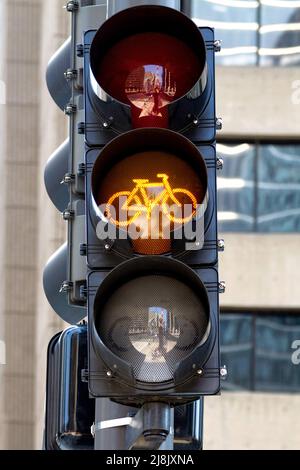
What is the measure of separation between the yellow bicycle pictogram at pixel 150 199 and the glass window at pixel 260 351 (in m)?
22.2

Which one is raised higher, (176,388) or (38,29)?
(38,29)

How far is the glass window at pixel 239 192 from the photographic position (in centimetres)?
2806

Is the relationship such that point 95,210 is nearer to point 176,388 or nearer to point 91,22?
point 176,388

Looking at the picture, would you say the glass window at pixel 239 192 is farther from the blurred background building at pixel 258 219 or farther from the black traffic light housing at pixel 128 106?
the black traffic light housing at pixel 128 106

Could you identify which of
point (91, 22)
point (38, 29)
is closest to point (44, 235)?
point (38, 29)

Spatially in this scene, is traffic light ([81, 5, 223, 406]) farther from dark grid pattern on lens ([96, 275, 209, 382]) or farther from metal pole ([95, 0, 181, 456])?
metal pole ([95, 0, 181, 456])

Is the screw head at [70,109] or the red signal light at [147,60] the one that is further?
the screw head at [70,109]

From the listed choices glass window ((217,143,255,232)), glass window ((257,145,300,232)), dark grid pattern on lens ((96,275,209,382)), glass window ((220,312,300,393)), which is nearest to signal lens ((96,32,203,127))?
dark grid pattern on lens ((96,275,209,382))

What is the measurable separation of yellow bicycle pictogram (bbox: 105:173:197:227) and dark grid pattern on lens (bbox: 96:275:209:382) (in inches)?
7.6

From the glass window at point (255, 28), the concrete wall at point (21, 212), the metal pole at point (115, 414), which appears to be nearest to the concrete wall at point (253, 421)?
the glass window at point (255, 28)
